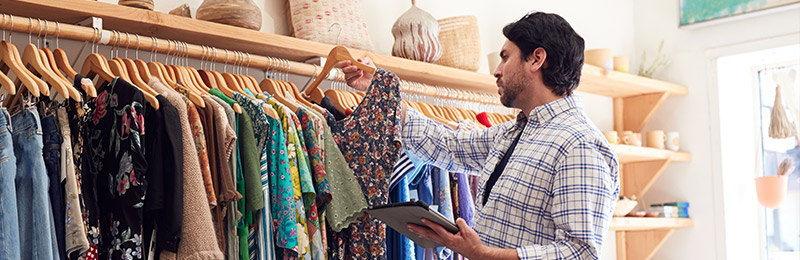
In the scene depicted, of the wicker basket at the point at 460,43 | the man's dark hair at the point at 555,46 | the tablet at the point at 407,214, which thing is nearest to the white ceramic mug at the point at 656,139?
the wicker basket at the point at 460,43

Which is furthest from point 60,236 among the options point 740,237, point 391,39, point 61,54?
point 740,237

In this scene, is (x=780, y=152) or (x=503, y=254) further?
(x=780, y=152)

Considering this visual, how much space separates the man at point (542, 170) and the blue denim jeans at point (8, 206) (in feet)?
2.88

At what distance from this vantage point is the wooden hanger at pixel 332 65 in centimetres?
245

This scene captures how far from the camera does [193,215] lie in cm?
194

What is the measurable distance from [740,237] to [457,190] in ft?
8.15

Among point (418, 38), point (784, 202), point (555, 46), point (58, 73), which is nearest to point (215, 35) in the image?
point (58, 73)

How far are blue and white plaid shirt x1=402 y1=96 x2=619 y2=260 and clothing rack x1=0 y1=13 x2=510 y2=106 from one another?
78 cm

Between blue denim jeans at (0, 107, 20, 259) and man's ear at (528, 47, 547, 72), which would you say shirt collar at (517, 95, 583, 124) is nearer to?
man's ear at (528, 47, 547, 72)

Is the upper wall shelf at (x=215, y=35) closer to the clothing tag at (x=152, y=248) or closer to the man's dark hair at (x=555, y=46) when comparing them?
the clothing tag at (x=152, y=248)

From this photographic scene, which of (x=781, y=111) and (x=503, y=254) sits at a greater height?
(x=781, y=111)

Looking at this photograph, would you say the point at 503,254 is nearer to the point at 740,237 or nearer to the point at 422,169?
the point at 422,169

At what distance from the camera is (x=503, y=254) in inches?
73.9

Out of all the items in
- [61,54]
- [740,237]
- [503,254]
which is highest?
[61,54]
